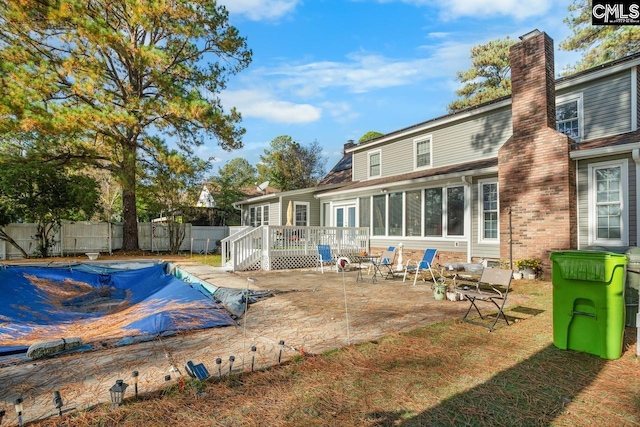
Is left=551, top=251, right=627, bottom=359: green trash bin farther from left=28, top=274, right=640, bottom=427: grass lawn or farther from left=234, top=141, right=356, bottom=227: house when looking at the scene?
left=234, top=141, right=356, bottom=227: house

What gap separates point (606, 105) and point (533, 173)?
274 centimetres

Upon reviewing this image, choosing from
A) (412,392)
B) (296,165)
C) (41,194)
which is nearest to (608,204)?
(412,392)

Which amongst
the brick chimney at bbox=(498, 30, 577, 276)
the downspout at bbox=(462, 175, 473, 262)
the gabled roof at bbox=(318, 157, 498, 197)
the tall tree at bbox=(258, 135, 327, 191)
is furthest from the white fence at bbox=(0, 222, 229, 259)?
the brick chimney at bbox=(498, 30, 577, 276)

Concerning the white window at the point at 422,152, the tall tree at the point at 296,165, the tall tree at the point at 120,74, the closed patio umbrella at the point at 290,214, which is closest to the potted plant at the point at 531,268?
the white window at the point at 422,152

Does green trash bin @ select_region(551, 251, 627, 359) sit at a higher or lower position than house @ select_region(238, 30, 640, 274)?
lower

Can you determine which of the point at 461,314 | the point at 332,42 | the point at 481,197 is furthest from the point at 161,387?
the point at 332,42

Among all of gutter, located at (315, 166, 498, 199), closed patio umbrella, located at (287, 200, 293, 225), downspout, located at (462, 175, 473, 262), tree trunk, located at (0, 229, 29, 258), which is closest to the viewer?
gutter, located at (315, 166, 498, 199)

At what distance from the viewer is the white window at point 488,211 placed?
10500mm

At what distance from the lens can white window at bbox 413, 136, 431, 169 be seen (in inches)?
544

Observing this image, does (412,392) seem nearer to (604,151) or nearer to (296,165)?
(604,151)

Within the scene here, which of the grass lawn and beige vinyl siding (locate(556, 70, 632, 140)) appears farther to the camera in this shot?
beige vinyl siding (locate(556, 70, 632, 140))

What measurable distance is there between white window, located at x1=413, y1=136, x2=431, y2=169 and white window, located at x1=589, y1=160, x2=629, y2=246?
19.2 ft

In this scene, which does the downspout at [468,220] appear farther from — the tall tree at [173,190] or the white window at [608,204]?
the tall tree at [173,190]

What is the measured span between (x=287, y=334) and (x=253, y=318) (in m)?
1.10
